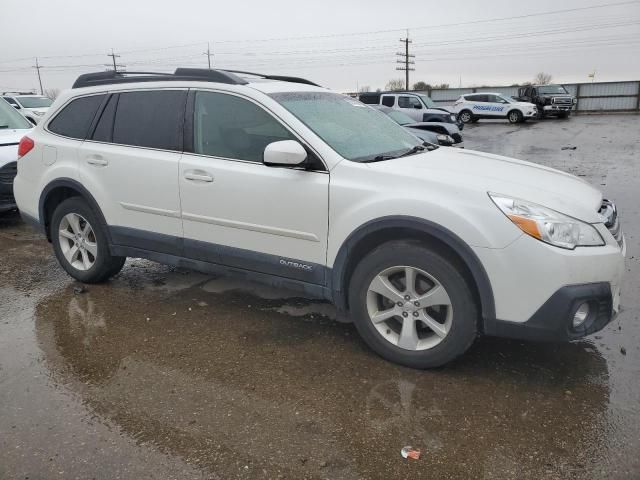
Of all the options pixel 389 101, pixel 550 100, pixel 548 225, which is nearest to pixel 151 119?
pixel 548 225

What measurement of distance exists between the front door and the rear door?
0.49ft

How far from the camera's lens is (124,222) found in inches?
173

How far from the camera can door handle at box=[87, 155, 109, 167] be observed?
441cm

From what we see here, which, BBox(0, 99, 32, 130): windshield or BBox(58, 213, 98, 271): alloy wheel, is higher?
BBox(0, 99, 32, 130): windshield

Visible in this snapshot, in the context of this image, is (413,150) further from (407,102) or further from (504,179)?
(407,102)

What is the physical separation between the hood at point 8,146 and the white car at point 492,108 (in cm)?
2565

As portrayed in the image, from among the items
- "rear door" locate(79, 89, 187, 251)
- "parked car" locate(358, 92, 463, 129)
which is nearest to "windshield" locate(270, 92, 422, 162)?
"rear door" locate(79, 89, 187, 251)

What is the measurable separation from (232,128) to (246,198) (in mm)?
573

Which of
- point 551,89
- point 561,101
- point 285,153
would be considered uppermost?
point 285,153

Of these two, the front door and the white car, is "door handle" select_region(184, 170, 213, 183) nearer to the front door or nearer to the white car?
the front door

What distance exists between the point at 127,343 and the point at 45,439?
43.5 inches

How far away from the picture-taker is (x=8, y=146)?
7223 millimetres

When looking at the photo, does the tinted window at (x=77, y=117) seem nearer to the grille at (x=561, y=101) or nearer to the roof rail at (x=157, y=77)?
the roof rail at (x=157, y=77)

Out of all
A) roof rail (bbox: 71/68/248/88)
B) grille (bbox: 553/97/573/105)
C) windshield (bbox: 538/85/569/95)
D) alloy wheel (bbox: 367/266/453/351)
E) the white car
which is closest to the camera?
alloy wheel (bbox: 367/266/453/351)
